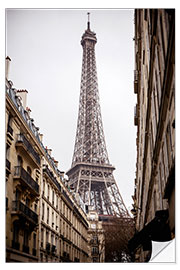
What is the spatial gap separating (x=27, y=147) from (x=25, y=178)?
1.98 m

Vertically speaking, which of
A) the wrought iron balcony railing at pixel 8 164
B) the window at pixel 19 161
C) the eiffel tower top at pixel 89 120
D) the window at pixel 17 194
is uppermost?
the eiffel tower top at pixel 89 120

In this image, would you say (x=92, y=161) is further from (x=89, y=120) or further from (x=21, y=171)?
(x=21, y=171)

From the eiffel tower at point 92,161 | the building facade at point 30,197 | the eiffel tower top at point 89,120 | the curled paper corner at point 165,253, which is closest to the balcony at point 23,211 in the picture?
the building facade at point 30,197

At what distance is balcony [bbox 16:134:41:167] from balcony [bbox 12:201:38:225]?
293 cm

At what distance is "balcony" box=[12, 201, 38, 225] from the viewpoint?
45.8ft

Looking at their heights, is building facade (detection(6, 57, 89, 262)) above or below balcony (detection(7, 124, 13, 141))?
below

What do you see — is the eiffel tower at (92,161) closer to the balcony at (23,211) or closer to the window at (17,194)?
the balcony at (23,211)

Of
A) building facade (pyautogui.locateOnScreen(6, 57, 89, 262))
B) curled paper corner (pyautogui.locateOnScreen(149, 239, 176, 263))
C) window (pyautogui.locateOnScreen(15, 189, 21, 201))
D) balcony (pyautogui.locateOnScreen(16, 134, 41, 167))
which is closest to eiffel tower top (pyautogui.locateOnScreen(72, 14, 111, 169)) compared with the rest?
building facade (pyautogui.locateOnScreen(6, 57, 89, 262))

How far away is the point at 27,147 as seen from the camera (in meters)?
18.9

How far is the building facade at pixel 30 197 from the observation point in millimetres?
14211

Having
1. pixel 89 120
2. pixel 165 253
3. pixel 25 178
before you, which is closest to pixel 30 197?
pixel 25 178

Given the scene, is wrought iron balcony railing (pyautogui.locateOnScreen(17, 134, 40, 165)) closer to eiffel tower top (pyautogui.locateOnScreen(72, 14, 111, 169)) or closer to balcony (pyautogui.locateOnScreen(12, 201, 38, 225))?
balcony (pyautogui.locateOnScreen(12, 201, 38, 225))

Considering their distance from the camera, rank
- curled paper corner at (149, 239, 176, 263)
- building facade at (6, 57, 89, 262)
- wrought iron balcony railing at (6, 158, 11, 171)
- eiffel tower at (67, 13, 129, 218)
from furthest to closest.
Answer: eiffel tower at (67, 13, 129, 218)
wrought iron balcony railing at (6, 158, 11, 171)
building facade at (6, 57, 89, 262)
curled paper corner at (149, 239, 176, 263)
